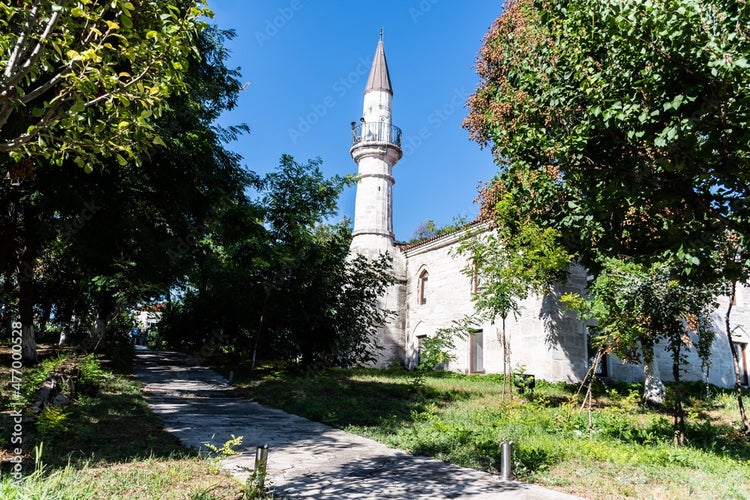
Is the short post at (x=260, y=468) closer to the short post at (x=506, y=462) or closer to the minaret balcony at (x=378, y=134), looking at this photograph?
the short post at (x=506, y=462)

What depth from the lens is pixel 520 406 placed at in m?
10.1

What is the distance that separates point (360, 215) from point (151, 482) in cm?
1985

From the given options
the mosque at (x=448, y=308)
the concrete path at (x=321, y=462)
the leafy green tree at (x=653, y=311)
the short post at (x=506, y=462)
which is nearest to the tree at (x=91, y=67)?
the concrete path at (x=321, y=462)

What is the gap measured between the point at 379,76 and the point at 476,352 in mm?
14987

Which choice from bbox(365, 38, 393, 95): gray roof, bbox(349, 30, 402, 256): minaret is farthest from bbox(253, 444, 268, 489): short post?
bbox(365, 38, 393, 95): gray roof

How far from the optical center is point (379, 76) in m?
25.7

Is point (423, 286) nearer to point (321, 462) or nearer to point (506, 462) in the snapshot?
point (321, 462)

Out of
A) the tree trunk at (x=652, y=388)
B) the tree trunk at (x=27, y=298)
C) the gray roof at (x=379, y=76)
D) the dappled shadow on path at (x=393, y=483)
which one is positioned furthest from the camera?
the gray roof at (x=379, y=76)

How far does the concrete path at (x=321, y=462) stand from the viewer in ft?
15.8

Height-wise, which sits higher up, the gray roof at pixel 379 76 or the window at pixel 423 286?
the gray roof at pixel 379 76

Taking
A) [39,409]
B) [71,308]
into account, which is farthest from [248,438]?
[71,308]

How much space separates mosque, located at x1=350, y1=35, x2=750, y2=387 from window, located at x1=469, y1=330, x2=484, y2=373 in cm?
4

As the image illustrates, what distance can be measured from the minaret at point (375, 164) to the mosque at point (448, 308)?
0.05 meters

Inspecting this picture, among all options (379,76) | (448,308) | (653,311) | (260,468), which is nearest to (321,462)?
(260,468)
